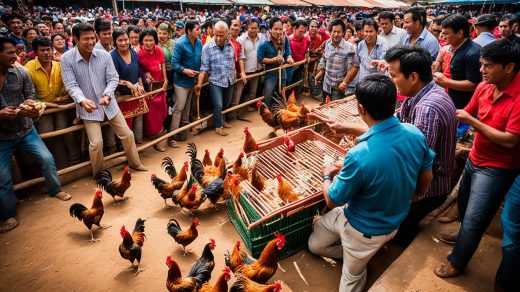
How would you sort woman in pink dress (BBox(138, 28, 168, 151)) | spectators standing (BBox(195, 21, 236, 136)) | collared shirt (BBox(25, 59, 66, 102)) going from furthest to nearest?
spectators standing (BBox(195, 21, 236, 136)) < woman in pink dress (BBox(138, 28, 168, 151)) < collared shirt (BBox(25, 59, 66, 102))

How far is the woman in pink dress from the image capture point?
18.9 feet

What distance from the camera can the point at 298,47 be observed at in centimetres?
851

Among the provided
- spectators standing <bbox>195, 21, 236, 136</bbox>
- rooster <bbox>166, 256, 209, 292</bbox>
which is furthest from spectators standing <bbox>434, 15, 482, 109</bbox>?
spectators standing <bbox>195, 21, 236, 136</bbox>

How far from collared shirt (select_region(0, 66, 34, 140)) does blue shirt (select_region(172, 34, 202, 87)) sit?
253 centimetres

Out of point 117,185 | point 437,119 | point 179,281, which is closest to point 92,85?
point 117,185

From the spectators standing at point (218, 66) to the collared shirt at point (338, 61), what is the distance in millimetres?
2110

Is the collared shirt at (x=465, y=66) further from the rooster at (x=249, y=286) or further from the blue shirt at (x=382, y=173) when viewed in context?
the rooster at (x=249, y=286)

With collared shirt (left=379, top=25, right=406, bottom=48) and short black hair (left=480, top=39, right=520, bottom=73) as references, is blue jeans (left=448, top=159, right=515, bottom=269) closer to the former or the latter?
short black hair (left=480, top=39, right=520, bottom=73)

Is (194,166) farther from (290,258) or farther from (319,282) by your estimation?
(319,282)

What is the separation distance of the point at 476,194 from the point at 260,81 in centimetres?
631

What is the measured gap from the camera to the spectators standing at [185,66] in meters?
6.11

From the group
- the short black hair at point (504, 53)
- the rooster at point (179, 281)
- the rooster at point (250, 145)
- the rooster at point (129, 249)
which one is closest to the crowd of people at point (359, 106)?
the short black hair at point (504, 53)

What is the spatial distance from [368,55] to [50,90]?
5544mm

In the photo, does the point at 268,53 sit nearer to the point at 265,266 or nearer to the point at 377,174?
the point at 265,266
